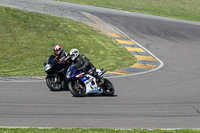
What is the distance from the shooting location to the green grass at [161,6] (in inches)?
1656

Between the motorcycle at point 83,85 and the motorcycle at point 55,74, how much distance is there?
0.79 metres

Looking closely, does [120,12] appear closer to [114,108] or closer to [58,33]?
[58,33]

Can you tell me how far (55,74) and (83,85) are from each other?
143 cm

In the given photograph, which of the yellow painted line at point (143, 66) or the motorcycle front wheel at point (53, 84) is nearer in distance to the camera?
the motorcycle front wheel at point (53, 84)

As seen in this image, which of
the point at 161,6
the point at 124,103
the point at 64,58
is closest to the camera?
the point at 124,103

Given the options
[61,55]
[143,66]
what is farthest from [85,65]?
[143,66]

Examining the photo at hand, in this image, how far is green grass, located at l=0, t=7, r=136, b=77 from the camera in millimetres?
19422

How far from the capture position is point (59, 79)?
13.8 meters

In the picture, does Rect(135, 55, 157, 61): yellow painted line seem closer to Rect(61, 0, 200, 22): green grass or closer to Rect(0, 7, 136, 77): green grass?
Rect(0, 7, 136, 77): green grass

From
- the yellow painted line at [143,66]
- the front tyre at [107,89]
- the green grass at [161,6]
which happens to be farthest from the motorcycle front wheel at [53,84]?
the green grass at [161,6]

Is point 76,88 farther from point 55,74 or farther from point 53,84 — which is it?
point 55,74

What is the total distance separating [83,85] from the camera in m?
13.0

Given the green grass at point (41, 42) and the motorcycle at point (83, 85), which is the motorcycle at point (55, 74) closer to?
the motorcycle at point (83, 85)

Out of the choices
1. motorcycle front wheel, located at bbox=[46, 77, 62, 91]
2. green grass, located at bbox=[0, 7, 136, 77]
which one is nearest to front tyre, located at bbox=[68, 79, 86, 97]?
motorcycle front wheel, located at bbox=[46, 77, 62, 91]
